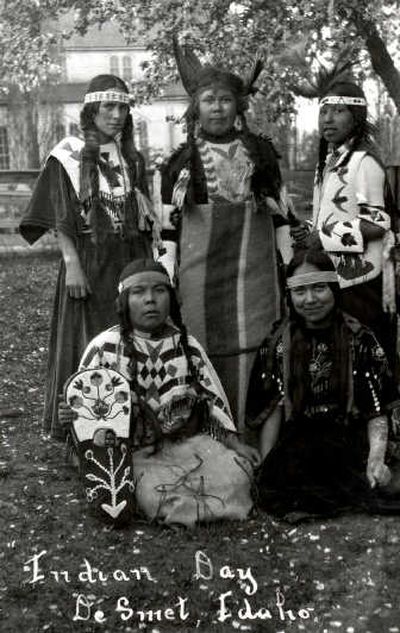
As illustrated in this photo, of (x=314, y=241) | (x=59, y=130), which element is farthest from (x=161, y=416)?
(x=59, y=130)

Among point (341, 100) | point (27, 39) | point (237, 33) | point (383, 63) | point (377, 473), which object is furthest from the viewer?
point (27, 39)

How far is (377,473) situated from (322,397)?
1.32ft

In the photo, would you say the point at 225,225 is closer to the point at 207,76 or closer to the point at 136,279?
the point at 136,279

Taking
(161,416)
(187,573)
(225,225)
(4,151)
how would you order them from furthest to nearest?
(4,151)
(225,225)
(161,416)
(187,573)

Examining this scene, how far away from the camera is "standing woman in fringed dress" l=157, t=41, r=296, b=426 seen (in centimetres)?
441

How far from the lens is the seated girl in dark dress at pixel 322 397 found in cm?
393

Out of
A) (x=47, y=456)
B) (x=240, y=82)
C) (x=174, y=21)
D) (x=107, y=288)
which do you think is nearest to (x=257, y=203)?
(x=240, y=82)

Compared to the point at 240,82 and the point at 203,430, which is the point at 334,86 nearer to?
the point at 240,82

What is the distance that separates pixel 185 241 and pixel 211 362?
1.97ft

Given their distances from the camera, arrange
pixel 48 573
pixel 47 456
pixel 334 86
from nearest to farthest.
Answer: pixel 48 573 < pixel 334 86 < pixel 47 456

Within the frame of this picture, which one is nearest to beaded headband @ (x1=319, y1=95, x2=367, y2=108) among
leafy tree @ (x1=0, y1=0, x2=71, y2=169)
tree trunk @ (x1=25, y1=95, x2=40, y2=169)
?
leafy tree @ (x1=0, y1=0, x2=71, y2=169)

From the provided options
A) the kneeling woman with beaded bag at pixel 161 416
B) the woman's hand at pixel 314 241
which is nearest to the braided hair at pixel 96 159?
the kneeling woman with beaded bag at pixel 161 416

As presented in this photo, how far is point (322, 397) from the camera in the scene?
159 inches

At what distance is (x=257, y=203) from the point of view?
445cm
